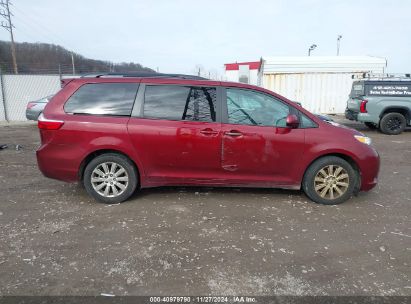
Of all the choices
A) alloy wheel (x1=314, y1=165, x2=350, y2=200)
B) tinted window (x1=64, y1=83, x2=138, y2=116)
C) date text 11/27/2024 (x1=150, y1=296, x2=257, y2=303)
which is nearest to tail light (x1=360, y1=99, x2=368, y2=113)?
alloy wheel (x1=314, y1=165, x2=350, y2=200)

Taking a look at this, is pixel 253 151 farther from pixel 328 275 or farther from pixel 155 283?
pixel 155 283

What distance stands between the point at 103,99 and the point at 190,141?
134 cm

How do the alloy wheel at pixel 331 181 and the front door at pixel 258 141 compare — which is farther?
the alloy wheel at pixel 331 181

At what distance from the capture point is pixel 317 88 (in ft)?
58.9

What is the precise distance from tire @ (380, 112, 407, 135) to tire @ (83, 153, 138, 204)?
981 cm

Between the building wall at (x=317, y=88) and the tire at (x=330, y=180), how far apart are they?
45.9 feet

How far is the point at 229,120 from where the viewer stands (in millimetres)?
4555

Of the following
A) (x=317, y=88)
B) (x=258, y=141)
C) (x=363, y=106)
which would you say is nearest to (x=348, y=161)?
(x=258, y=141)

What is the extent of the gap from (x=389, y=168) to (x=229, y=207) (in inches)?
164

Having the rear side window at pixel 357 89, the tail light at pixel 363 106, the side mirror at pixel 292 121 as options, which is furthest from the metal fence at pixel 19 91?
the side mirror at pixel 292 121

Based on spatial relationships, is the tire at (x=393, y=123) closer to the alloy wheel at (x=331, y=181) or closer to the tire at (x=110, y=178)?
the alloy wheel at (x=331, y=181)

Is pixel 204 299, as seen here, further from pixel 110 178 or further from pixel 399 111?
pixel 399 111

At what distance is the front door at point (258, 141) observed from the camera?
178 inches

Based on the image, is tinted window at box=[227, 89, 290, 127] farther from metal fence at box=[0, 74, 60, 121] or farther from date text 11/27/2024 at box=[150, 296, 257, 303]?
metal fence at box=[0, 74, 60, 121]
